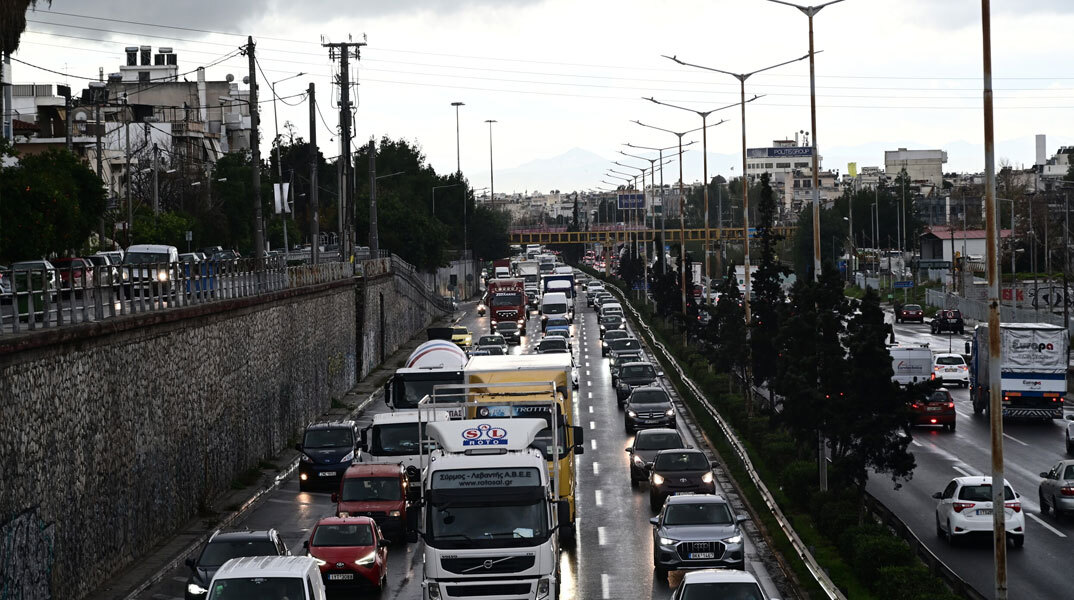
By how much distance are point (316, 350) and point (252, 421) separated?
13164 mm

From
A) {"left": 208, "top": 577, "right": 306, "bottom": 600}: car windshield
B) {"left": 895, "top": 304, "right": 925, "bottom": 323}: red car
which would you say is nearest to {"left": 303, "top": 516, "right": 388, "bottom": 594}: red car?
{"left": 208, "top": 577, "right": 306, "bottom": 600}: car windshield

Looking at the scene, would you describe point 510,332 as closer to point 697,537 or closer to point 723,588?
point 697,537

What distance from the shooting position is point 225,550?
2319 centimetres

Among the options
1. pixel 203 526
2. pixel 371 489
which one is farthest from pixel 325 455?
pixel 371 489

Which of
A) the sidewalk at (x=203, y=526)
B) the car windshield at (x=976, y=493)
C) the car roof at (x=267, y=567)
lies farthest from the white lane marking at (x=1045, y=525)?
the sidewalk at (x=203, y=526)

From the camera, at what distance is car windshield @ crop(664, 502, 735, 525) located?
992 inches

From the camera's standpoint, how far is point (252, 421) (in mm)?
40812

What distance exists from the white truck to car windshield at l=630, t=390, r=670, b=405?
26.5 meters

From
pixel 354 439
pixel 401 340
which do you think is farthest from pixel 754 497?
pixel 401 340

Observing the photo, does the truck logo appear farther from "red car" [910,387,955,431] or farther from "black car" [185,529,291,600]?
"red car" [910,387,955,431]

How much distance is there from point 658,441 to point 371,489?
973cm

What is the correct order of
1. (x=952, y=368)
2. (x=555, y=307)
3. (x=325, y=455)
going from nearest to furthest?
(x=325, y=455) → (x=952, y=368) → (x=555, y=307)

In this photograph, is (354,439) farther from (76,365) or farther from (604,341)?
(604,341)

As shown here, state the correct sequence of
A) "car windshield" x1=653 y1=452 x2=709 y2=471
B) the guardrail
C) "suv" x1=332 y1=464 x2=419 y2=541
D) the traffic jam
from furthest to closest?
"car windshield" x1=653 y1=452 x2=709 y2=471 → "suv" x1=332 y1=464 x2=419 y2=541 → the guardrail → the traffic jam
